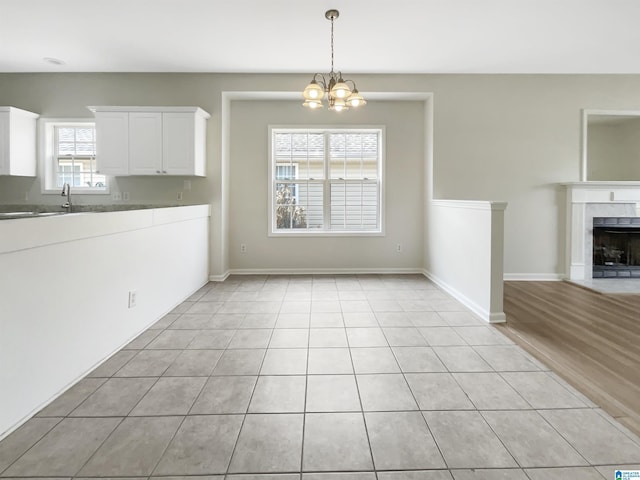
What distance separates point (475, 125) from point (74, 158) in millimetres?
5741

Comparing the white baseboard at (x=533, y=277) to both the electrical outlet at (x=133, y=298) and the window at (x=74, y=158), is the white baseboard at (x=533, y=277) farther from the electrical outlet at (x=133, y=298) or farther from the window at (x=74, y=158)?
the window at (x=74, y=158)

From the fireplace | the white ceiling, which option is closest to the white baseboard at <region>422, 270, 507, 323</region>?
the fireplace

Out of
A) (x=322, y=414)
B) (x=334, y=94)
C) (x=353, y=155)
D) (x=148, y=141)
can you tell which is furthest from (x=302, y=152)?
(x=322, y=414)

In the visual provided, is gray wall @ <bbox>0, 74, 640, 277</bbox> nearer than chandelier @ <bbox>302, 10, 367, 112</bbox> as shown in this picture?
No

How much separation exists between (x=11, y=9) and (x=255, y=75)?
2.55 meters

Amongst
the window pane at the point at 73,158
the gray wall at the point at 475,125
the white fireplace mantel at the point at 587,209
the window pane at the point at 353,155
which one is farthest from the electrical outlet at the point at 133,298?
the white fireplace mantel at the point at 587,209

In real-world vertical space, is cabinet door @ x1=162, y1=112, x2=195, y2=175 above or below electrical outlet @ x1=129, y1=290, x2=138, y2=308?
above

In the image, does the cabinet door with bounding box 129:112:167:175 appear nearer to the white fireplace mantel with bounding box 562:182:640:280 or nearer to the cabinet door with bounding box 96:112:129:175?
the cabinet door with bounding box 96:112:129:175

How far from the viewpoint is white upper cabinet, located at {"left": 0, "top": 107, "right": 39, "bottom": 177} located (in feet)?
15.0

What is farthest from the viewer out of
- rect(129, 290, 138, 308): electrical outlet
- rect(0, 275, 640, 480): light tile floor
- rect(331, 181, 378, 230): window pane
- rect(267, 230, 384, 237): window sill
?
rect(331, 181, 378, 230): window pane

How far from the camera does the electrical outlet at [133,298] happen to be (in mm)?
2873

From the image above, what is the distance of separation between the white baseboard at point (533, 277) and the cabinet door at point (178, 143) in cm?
468

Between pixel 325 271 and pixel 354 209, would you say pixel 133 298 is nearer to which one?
pixel 325 271

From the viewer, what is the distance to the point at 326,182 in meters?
5.58
